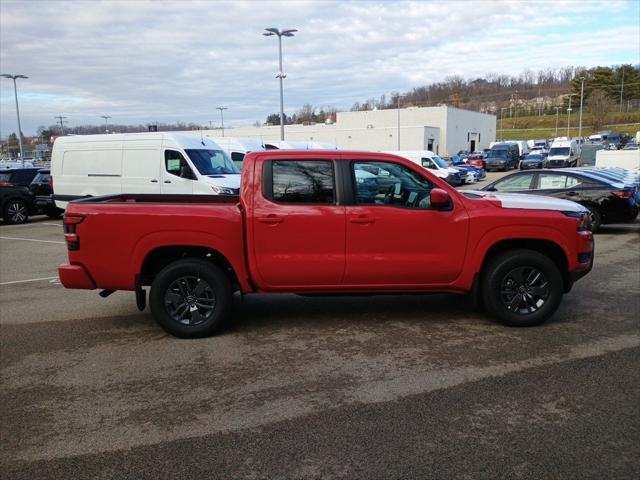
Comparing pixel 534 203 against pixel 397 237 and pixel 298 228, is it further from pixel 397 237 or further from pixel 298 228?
pixel 298 228

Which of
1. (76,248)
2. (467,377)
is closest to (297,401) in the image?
(467,377)

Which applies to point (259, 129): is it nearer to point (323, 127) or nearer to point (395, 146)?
point (323, 127)

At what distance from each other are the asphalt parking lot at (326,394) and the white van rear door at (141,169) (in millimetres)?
8596

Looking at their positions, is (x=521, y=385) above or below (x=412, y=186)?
below

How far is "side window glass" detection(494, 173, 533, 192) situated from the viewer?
13.3m

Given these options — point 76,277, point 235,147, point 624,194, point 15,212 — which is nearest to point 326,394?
point 76,277

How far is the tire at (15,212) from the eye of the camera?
1759 cm

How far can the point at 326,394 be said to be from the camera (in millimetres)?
4270

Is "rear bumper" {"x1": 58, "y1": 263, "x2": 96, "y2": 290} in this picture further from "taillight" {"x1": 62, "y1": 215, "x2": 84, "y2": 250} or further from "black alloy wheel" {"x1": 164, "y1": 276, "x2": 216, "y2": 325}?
"black alloy wheel" {"x1": 164, "y1": 276, "x2": 216, "y2": 325}

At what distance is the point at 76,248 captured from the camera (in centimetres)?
557

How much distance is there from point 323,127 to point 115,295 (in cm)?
6621

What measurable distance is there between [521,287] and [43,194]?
16874mm

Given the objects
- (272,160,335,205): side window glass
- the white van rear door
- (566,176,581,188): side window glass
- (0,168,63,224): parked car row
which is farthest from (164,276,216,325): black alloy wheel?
(0,168,63,224): parked car row

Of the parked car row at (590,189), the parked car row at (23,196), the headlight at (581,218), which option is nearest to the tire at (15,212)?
the parked car row at (23,196)
